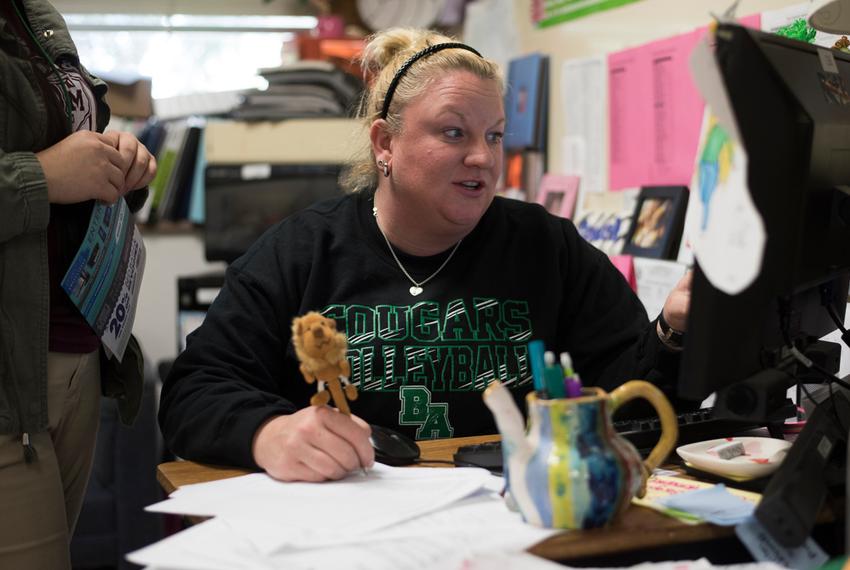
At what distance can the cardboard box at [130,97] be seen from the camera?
3.40m

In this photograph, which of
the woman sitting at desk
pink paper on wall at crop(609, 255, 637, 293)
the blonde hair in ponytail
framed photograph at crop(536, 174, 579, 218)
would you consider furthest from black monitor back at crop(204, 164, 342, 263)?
the woman sitting at desk

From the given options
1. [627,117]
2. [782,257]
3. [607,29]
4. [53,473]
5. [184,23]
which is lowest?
[53,473]

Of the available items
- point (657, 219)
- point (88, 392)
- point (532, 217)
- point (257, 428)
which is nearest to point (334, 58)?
point (657, 219)

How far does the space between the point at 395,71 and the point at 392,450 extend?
69 cm

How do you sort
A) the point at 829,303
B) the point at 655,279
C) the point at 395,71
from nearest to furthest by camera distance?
the point at 829,303 < the point at 395,71 < the point at 655,279

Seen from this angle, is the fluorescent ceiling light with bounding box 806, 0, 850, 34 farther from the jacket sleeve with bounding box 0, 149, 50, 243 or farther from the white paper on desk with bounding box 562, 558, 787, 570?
the jacket sleeve with bounding box 0, 149, 50, 243

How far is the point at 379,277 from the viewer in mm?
1477

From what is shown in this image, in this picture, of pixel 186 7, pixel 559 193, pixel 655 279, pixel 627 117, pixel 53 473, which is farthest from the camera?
pixel 186 7

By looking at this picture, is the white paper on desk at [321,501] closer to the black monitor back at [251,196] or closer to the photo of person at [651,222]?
the photo of person at [651,222]

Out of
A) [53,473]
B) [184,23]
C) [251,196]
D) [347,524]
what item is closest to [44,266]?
[53,473]

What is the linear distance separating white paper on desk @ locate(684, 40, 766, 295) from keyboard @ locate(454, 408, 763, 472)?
0.27 metres

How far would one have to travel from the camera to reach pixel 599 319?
4.99ft

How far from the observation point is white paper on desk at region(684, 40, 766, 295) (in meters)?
0.81

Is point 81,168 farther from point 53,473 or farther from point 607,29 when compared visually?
point 607,29
